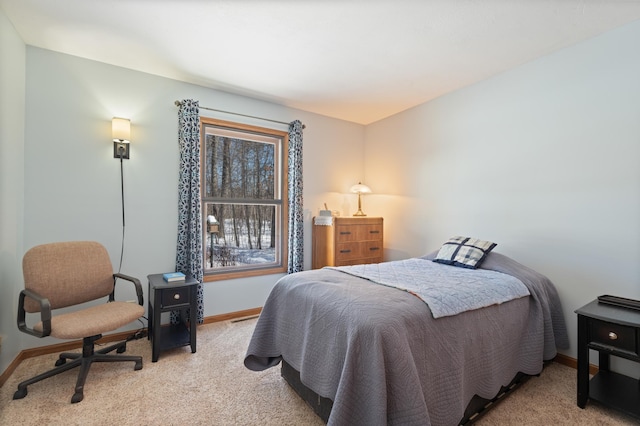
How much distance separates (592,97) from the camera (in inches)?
91.9

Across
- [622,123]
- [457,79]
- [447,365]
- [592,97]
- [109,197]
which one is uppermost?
[457,79]

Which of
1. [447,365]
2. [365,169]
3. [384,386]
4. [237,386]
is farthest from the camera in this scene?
[365,169]

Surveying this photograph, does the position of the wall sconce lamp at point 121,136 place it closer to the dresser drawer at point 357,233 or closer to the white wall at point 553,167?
the dresser drawer at point 357,233

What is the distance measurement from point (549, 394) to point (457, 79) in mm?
2808

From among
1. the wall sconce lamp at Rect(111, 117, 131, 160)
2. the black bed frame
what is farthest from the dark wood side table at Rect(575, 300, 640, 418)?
the wall sconce lamp at Rect(111, 117, 131, 160)

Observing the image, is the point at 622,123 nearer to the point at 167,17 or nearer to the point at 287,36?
the point at 287,36

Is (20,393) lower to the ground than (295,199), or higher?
lower

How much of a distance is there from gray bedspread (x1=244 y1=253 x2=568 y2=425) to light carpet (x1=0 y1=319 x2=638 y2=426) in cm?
18

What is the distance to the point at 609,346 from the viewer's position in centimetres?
180

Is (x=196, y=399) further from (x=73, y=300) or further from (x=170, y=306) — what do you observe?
(x=73, y=300)

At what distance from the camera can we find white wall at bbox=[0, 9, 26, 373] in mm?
2125

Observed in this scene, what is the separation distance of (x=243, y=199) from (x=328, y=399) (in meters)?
2.54

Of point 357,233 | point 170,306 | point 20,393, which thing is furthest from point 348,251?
point 20,393

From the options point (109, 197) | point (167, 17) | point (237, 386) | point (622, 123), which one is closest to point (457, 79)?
point (622, 123)
